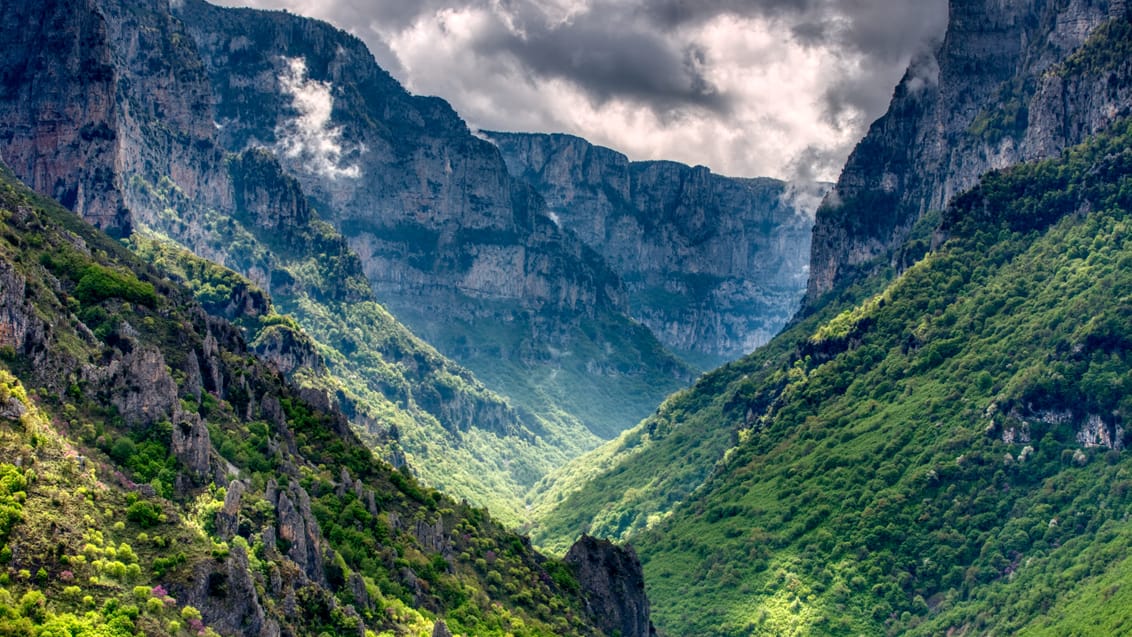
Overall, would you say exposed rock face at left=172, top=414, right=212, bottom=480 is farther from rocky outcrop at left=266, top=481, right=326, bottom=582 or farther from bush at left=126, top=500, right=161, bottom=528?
bush at left=126, top=500, right=161, bottom=528

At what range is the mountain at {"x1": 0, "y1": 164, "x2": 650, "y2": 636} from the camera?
8494cm

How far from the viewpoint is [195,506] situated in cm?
10100

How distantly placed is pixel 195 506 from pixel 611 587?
65.7 m

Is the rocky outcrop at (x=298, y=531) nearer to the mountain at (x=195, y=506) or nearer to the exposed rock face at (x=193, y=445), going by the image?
the mountain at (x=195, y=506)

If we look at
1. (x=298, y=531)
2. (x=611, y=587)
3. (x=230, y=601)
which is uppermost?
(x=611, y=587)

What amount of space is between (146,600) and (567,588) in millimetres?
70347

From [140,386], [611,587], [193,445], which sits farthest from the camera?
[611,587]

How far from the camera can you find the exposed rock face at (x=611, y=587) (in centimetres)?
15275

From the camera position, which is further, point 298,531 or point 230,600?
point 298,531

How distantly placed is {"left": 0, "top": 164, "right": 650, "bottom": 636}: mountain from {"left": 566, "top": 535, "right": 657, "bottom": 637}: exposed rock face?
0.28 m

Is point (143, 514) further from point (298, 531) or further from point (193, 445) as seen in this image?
point (298, 531)

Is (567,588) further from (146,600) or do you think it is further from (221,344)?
(146,600)

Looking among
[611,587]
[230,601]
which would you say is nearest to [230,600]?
[230,601]

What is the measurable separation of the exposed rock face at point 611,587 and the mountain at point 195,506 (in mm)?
276
